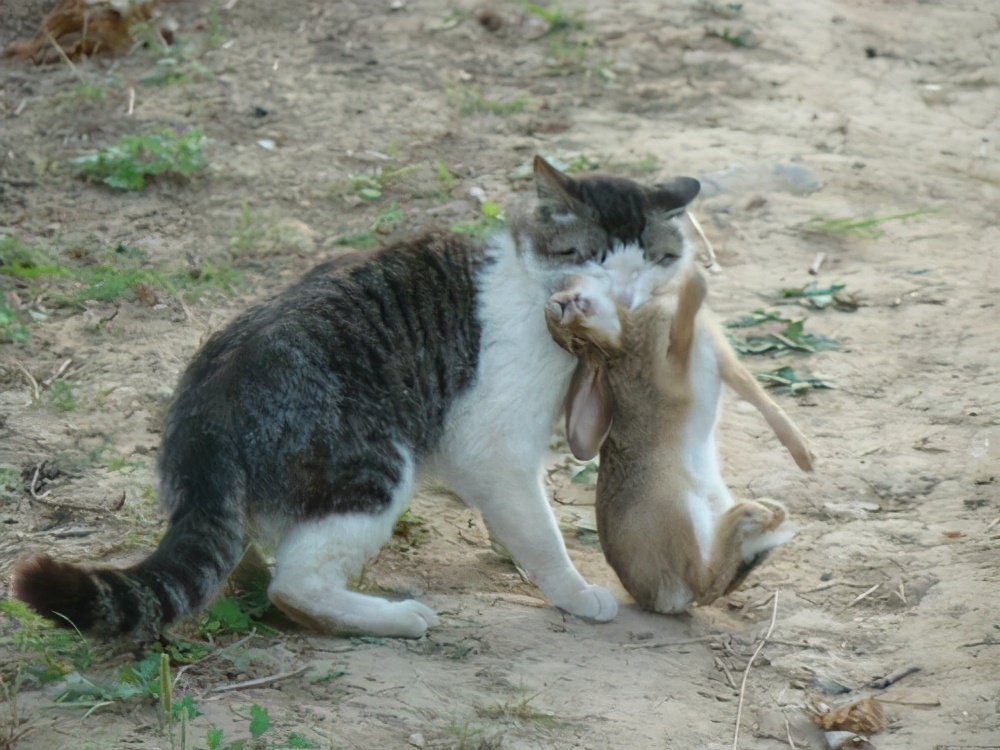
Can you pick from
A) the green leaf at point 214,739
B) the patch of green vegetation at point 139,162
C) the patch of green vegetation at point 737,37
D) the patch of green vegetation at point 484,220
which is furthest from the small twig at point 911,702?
the patch of green vegetation at point 737,37

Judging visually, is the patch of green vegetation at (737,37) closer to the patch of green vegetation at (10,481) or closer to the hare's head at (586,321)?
the hare's head at (586,321)

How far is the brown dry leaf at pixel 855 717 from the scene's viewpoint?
11.2 ft

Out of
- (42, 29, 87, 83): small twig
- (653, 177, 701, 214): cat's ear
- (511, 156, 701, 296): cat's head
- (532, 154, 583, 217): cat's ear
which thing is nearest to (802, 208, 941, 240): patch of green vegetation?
(653, 177, 701, 214): cat's ear

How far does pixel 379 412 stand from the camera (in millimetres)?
4008

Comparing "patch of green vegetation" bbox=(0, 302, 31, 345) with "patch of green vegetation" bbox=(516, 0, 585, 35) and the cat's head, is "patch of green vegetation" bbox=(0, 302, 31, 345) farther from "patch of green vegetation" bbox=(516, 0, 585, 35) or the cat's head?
"patch of green vegetation" bbox=(516, 0, 585, 35)

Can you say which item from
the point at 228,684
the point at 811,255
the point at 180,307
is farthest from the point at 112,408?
the point at 811,255

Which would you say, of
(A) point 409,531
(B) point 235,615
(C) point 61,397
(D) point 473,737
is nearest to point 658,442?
(A) point 409,531

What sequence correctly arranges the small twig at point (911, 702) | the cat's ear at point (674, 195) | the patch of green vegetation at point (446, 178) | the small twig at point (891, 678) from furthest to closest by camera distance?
the patch of green vegetation at point (446, 178)
the cat's ear at point (674, 195)
the small twig at point (891, 678)
the small twig at point (911, 702)

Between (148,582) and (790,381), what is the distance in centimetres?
327

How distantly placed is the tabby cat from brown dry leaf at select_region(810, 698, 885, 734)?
2.90 feet

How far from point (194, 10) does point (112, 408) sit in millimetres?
5160

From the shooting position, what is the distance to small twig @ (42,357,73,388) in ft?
17.1

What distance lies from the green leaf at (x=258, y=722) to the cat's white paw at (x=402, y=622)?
768 mm

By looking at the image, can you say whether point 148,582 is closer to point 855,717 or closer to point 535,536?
point 535,536
